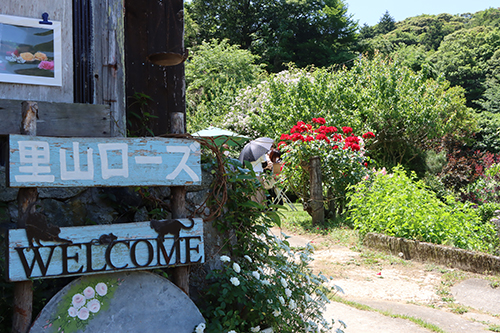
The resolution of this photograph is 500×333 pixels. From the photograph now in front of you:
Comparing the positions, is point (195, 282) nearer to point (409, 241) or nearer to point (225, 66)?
point (409, 241)

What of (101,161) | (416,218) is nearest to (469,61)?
(416,218)

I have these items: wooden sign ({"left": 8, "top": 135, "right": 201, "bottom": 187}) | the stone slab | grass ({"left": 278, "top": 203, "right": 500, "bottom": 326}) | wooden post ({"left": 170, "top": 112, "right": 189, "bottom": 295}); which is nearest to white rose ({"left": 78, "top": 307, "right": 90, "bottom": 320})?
the stone slab

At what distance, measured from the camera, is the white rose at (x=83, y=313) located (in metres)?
1.98

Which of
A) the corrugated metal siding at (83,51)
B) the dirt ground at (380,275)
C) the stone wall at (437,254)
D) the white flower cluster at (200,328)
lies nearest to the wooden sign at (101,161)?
the white flower cluster at (200,328)

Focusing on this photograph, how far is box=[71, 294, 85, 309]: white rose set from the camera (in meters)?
1.99

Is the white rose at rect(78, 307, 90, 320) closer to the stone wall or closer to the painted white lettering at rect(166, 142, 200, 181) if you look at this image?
the painted white lettering at rect(166, 142, 200, 181)

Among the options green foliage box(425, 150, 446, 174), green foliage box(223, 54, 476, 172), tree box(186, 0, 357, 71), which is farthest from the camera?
tree box(186, 0, 357, 71)

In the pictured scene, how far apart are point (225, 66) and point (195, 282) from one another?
52.8 ft

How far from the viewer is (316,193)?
7848 millimetres

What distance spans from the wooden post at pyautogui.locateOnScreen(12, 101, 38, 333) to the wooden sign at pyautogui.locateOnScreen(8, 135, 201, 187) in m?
0.06

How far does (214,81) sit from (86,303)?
15631 millimetres

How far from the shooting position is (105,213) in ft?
8.88

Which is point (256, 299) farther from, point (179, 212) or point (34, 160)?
point (34, 160)

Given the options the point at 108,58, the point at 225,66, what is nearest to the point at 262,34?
the point at 225,66
